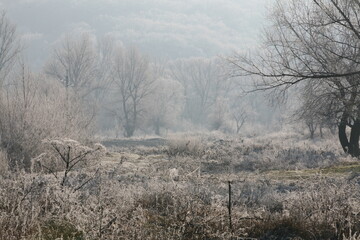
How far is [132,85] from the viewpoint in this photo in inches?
2163

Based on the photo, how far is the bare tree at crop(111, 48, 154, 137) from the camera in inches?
2088

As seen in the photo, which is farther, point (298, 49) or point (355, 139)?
point (355, 139)

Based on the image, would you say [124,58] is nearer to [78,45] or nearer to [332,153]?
[78,45]

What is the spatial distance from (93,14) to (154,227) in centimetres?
19911

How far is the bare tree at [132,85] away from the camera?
53031 mm

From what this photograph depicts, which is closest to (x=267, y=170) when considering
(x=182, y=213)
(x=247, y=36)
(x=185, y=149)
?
(x=185, y=149)

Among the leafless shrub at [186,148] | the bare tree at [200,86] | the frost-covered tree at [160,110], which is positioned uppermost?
the bare tree at [200,86]

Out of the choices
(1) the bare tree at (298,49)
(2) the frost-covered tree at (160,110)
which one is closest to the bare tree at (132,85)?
(2) the frost-covered tree at (160,110)

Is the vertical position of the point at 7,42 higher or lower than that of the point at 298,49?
higher

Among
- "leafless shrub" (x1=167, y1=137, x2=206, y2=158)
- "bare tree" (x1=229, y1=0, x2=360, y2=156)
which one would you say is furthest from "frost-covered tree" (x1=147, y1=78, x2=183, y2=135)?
"bare tree" (x1=229, y1=0, x2=360, y2=156)

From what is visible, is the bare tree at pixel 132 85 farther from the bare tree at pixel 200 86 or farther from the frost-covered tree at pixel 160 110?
the bare tree at pixel 200 86

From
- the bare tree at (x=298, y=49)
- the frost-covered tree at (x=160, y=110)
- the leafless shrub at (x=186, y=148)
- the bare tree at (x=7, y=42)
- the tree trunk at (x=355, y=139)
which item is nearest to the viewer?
the bare tree at (x=298, y=49)

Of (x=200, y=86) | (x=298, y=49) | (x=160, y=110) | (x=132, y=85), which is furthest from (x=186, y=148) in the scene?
(x=200, y=86)

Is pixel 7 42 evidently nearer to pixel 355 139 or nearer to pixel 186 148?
pixel 186 148
